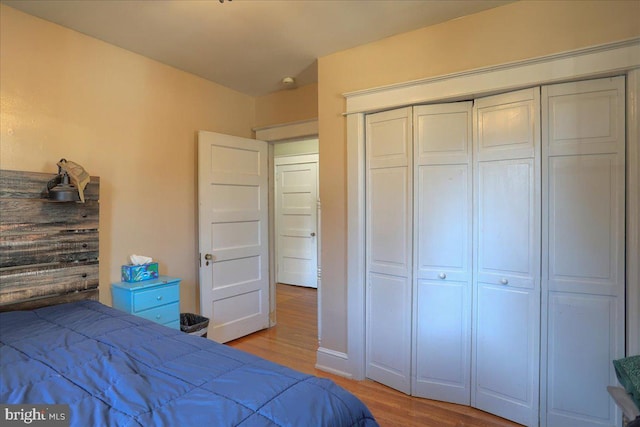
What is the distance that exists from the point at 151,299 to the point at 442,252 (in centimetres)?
213

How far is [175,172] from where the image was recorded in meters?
3.04

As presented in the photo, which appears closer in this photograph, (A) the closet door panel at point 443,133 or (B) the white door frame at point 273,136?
(A) the closet door panel at point 443,133

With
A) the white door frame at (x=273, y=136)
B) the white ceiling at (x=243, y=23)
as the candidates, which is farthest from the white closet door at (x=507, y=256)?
the white door frame at (x=273, y=136)

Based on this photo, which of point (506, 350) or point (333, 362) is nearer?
point (506, 350)

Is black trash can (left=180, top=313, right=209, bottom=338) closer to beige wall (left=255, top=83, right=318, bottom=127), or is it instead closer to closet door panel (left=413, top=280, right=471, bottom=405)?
closet door panel (left=413, top=280, right=471, bottom=405)

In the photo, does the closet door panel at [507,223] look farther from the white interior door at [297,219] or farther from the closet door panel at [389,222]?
the white interior door at [297,219]

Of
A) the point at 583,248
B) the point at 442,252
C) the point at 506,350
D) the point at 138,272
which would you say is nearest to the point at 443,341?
the point at 506,350

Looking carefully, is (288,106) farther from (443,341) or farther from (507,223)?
(443,341)

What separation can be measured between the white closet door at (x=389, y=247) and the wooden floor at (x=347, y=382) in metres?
0.15

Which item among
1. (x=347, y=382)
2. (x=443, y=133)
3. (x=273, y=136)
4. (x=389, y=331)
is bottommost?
(x=347, y=382)

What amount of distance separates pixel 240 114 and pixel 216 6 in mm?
1601

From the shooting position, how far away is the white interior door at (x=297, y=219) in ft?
18.9

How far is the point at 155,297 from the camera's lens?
2.54 metres

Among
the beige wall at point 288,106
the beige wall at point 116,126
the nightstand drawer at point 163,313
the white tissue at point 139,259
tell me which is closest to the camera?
the beige wall at point 116,126
